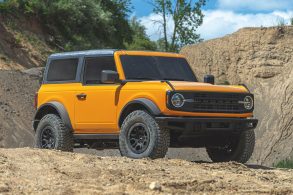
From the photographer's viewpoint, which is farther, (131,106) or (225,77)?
(225,77)

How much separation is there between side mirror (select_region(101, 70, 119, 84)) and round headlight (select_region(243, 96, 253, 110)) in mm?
2322

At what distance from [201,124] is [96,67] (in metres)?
2.53

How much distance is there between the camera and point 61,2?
42906 millimetres

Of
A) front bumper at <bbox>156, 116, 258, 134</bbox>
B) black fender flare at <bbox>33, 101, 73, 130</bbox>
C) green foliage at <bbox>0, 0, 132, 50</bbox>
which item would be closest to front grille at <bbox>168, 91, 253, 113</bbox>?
front bumper at <bbox>156, 116, 258, 134</bbox>

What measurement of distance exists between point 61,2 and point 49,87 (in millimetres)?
28826

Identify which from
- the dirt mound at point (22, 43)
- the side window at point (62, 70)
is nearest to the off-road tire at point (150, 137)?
the side window at point (62, 70)

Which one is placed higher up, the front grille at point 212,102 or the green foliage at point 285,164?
the front grille at point 212,102

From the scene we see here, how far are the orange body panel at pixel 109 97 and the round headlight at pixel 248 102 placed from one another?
0.12 meters

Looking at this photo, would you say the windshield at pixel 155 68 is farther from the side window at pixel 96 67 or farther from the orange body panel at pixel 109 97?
the side window at pixel 96 67

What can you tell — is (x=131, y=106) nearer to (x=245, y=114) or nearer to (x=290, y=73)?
(x=245, y=114)

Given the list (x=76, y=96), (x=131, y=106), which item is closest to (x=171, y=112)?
(x=131, y=106)

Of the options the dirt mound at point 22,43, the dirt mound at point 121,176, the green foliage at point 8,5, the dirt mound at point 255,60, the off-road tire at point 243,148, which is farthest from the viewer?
the green foliage at point 8,5

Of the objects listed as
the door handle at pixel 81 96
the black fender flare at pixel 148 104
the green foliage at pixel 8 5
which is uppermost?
the green foliage at pixel 8 5

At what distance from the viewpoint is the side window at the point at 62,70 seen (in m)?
14.4
